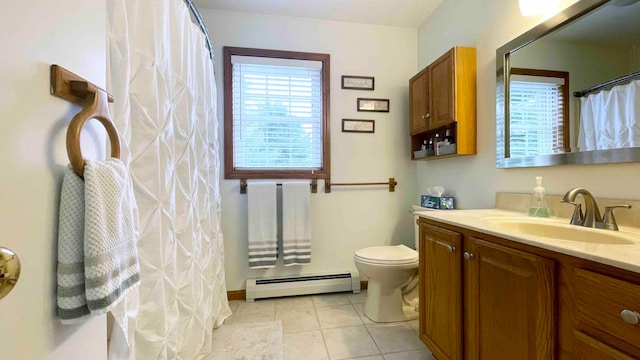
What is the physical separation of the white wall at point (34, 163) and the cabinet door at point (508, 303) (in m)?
1.16

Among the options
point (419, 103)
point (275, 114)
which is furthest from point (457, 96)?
point (275, 114)

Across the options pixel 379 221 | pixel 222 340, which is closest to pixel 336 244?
pixel 379 221

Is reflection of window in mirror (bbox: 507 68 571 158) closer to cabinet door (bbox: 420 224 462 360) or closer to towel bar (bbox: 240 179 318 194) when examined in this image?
cabinet door (bbox: 420 224 462 360)

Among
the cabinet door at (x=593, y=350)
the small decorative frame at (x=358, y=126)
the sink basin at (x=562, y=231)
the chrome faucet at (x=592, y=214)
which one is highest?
the small decorative frame at (x=358, y=126)

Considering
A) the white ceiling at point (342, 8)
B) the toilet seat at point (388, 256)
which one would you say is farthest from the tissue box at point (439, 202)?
the white ceiling at point (342, 8)

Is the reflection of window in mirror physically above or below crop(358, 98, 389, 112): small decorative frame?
below

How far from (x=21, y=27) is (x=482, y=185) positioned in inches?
80.0

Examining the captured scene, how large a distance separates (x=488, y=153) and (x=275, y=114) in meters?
1.63

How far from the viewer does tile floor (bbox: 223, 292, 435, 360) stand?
5.10ft

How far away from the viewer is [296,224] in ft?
7.39

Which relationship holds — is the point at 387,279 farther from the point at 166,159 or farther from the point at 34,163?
the point at 34,163

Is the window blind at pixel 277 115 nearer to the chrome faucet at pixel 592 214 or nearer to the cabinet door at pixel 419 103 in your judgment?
the cabinet door at pixel 419 103

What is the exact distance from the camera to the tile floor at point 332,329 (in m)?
1.56

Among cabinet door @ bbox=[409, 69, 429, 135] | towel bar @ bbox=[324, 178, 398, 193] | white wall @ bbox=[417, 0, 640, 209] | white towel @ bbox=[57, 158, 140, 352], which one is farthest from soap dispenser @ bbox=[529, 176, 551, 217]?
white towel @ bbox=[57, 158, 140, 352]
